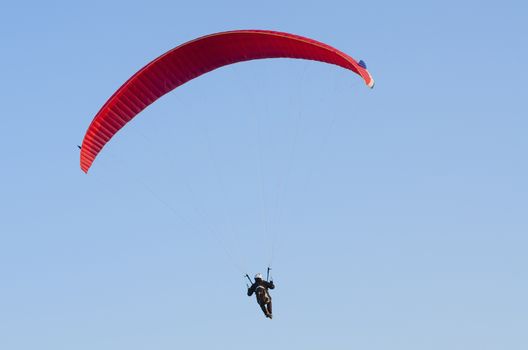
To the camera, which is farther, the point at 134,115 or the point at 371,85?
the point at 134,115

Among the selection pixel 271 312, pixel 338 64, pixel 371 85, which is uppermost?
pixel 338 64

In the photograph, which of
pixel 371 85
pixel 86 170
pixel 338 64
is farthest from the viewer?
pixel 86 170

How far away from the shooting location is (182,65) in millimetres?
33094

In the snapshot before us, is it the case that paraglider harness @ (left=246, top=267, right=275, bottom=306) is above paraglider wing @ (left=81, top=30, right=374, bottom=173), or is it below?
below

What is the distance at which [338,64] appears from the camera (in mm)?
31578

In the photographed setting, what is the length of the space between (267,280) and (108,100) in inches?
260

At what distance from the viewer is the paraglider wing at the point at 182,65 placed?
31812 millimetres

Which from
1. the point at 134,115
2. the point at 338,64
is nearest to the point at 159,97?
the point at 134,115

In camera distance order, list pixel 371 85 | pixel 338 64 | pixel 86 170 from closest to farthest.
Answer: pixel 371 85 → pixel 338 64 → pixel 86 170

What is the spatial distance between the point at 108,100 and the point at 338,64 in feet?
21.2

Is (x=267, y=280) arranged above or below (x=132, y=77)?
below

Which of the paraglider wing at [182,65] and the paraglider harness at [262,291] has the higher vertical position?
the paraglider wing at [182,65]

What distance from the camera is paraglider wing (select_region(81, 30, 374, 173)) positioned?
104ft

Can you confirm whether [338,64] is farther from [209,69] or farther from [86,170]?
[86,170]
